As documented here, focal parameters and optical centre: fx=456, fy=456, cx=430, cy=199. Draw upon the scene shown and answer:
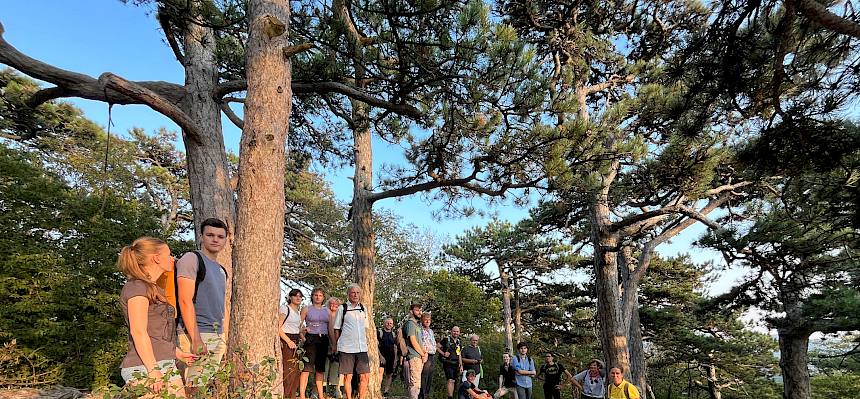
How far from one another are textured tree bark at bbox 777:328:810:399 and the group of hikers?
24.3 feet

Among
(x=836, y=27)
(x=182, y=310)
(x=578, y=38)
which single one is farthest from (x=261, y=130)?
(x=578, y=38)

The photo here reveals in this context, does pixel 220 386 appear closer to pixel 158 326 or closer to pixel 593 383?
pixel 158 326

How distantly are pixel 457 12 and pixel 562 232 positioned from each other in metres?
8.26

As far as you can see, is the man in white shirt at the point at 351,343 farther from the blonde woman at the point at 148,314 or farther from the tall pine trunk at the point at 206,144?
the blonde woman at the point at 148,314

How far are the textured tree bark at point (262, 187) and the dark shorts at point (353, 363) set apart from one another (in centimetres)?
183

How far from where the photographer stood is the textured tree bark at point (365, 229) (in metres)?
6.03

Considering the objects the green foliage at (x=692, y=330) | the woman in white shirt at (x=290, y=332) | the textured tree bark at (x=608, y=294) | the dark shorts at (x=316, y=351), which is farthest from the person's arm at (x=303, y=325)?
the green foliage at (x=692, y=330)

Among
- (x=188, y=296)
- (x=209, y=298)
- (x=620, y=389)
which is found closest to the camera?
(x=188, y=296)

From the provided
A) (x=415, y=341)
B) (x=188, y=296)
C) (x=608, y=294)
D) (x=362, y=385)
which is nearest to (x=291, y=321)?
(x=362, y=385)

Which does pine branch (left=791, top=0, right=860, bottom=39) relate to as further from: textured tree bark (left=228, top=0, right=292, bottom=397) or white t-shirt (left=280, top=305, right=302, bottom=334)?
white t-shirt (left=280, top=305, right=302, bottom=334)

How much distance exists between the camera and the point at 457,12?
161 inches

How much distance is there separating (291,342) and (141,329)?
2.63 m

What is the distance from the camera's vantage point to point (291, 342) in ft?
14.5

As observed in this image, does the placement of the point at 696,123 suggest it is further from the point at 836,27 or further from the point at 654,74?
the point at 654,74
